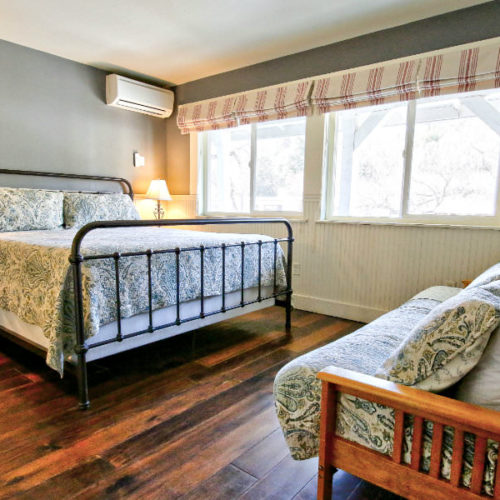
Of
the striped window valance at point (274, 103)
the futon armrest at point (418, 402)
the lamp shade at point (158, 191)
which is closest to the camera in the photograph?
the futon armrest at point (418, 402)

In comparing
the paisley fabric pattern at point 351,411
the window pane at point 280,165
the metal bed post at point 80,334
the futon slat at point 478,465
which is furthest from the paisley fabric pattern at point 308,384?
the window pane at point 280,165

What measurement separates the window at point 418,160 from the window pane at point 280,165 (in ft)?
1.13

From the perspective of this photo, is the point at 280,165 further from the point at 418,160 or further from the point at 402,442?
the point at 402,442

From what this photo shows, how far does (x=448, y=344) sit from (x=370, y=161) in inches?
95.1

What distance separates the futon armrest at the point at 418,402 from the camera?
2.54 ft

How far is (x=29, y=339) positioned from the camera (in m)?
1.99

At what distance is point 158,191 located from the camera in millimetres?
3998

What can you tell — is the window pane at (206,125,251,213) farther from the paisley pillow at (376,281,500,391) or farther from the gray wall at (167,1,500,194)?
the paisley pillow at (376,281,500,391)

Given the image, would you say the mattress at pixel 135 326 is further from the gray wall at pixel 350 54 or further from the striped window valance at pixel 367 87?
the gray wall at pixel 350 54

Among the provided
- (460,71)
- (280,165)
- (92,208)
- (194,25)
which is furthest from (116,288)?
(460,71)

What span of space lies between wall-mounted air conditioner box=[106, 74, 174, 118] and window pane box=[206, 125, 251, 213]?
583 mm

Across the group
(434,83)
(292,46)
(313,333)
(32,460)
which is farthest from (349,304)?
(32,460)

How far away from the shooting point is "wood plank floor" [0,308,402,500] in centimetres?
122

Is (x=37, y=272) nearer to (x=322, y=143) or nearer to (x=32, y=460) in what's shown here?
(x=32, y=460)
